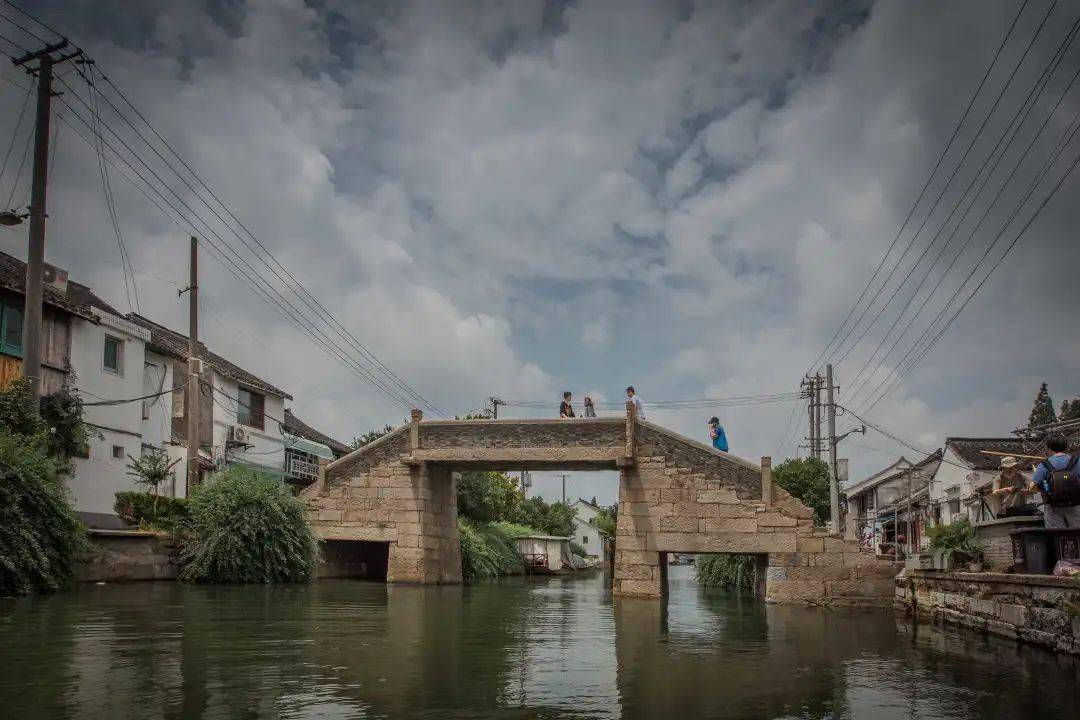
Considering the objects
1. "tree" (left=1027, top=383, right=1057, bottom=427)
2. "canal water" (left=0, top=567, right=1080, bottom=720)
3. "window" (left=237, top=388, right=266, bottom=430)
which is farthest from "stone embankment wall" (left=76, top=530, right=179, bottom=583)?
"tree" (left=1027, top=383, right=1057, bottom=427)

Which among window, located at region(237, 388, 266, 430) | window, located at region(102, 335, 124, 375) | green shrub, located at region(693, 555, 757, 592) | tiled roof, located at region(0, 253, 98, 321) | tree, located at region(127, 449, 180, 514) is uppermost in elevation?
tiled roof, located at region(0, 253, 98, 321)

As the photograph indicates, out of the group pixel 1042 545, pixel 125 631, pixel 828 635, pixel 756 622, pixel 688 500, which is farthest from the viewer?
pixel 688 500

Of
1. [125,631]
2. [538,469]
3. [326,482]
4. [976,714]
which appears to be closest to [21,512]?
[125,631]

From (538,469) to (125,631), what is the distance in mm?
15400

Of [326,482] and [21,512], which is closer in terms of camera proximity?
[21,512]

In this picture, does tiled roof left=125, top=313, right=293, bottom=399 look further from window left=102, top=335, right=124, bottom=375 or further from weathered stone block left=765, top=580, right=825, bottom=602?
weathered stone block left=765, top=580, right=825, bottom=602

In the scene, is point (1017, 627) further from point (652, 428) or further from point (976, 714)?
point (652, 428)

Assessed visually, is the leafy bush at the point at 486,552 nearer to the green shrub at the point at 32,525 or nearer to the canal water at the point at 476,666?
the canal water at the point at 476,666

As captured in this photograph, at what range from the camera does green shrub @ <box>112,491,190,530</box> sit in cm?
2233

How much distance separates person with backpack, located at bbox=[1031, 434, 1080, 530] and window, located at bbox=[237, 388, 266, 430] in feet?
96.2

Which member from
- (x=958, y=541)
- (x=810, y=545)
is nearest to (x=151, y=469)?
(x=810, y=545)

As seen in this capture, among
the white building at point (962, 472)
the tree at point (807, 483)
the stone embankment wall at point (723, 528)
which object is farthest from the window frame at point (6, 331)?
the tree at point (807, 483)

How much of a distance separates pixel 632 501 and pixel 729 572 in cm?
938

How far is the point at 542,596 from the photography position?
25141 millimetres
